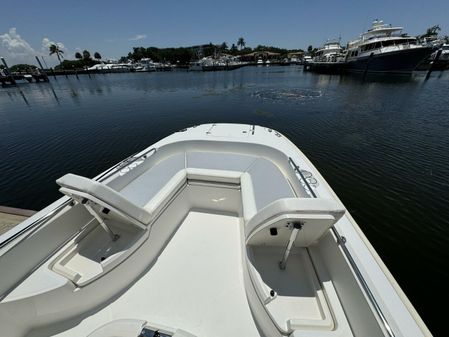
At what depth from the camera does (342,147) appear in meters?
8.33

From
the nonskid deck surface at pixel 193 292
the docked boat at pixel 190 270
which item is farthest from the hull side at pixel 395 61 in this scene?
the nonskid deck surface at pixel 193 292

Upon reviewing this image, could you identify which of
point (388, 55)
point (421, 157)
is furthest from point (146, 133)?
point (388, 55)

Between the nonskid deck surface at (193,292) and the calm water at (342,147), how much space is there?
3.32 meters

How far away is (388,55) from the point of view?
27172 mm

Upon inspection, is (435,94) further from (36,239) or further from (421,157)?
(36,239)

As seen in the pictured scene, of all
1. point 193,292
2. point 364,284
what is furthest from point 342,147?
point 193,292

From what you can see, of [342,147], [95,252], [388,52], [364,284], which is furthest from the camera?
[388,52]

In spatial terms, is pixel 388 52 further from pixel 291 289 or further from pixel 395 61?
pixel 291 289

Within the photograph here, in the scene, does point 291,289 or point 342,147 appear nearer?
point 291,289

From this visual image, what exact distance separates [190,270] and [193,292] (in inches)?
11.6

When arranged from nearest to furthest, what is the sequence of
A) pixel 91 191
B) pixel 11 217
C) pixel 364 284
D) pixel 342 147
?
pixel 364 284, pixel 91 191, pixel 11 217, pixel 342 147

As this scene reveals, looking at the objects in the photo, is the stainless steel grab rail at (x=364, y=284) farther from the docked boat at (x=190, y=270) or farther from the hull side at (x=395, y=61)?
the hull side at (x=395, y=61)

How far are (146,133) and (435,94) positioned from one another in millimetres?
23736

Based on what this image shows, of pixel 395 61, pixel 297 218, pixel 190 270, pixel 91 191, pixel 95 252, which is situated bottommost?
pixel 190 270
